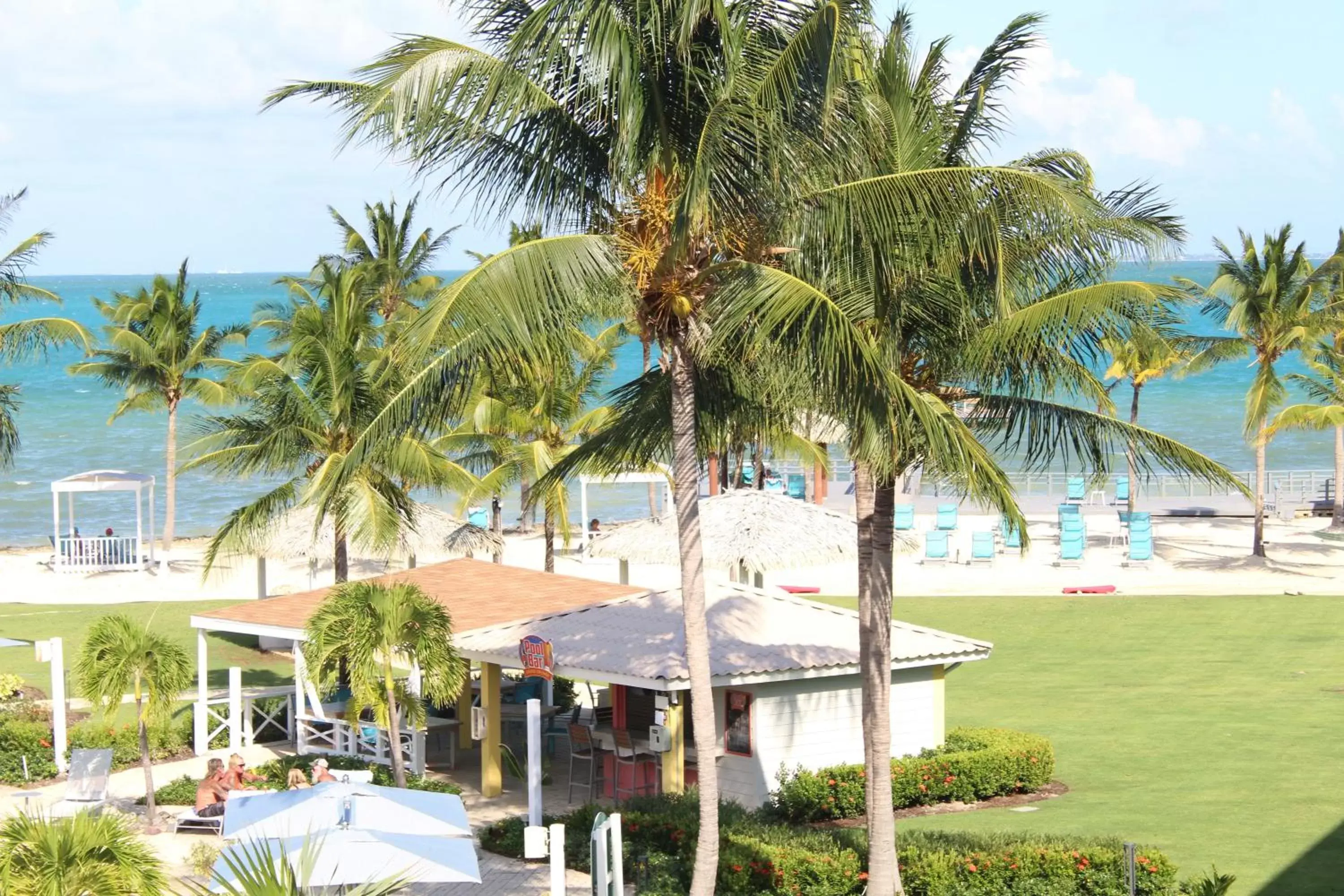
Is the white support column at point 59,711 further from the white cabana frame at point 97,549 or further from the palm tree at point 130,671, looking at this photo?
the white cabana frame at point 97,549

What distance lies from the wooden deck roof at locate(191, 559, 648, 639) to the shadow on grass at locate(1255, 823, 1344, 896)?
8350 mm

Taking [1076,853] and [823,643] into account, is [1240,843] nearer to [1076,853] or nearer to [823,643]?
[1076,853]

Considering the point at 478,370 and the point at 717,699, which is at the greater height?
the point at 478,370

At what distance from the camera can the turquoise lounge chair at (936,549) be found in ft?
110

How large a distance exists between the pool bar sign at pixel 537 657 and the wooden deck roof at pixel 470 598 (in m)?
2.33

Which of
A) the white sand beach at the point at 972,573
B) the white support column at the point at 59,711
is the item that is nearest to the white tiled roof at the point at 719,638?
the white support column at the point at 59,711

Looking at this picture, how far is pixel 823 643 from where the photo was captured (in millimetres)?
16266

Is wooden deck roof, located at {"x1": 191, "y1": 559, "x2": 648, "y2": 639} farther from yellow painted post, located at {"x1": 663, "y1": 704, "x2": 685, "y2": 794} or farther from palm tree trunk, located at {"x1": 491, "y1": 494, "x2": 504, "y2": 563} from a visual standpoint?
palm tree trunk, located at {"x1": 491, "y1": 494, "x2": 504, "y2": 563}

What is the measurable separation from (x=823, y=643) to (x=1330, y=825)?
5126 mm

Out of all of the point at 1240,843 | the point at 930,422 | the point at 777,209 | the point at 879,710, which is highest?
the point at 777,209

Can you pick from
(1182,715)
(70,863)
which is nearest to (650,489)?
(1182,715)

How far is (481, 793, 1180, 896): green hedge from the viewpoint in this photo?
11.8m

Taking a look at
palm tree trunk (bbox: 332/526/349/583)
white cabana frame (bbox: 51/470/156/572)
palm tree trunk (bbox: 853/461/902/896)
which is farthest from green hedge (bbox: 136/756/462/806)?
white cabana frame (bbox: 51/470/156/572)

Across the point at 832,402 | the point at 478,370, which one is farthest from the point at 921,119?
the point at 478,370
